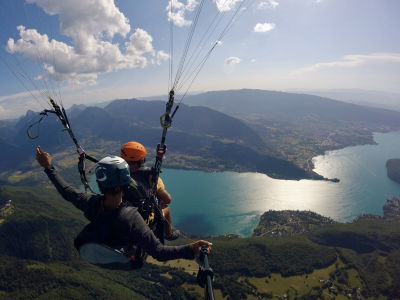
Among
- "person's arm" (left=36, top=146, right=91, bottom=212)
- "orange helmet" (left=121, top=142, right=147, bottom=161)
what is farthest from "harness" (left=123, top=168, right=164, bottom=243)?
"person's arm" (left=36, top=146, right=91, bottom=212)

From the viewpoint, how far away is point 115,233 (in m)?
2.37

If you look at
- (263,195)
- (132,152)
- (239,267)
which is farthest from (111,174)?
(263,195)

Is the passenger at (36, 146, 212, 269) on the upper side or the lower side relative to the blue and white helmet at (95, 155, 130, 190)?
lower

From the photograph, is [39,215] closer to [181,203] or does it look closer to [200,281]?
[181,203]

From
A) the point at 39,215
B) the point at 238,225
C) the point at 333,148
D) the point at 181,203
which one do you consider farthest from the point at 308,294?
the point at 333,148

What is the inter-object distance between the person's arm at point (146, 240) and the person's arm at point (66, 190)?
0.79 metres

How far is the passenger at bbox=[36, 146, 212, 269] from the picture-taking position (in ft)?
7.54

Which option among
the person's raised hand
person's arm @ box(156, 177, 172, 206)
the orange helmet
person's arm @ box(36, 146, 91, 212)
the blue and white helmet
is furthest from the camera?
person's arm @ box(156, 177, 172, 206)

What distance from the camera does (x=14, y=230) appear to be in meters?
75.6

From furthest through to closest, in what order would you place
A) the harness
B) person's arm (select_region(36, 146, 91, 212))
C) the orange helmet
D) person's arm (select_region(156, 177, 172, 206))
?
person's arm (select_region(156, 177, 172, 206)), the orange helmet, the harness, person's arm (select_region(36, 146, 91, 212))

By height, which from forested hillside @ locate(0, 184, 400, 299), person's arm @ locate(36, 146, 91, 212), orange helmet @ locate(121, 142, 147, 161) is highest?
orange helmet @ locate(121, 142, 147, 161)

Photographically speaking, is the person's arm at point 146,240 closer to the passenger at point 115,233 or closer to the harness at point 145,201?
the passenger at point 115,233

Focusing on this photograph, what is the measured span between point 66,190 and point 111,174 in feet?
4.21

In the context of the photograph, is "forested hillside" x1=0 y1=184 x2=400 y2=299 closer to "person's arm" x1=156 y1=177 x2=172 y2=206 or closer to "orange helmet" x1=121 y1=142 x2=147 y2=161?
"person's arm" x1=156 y1=177 x2=172 y2=206
